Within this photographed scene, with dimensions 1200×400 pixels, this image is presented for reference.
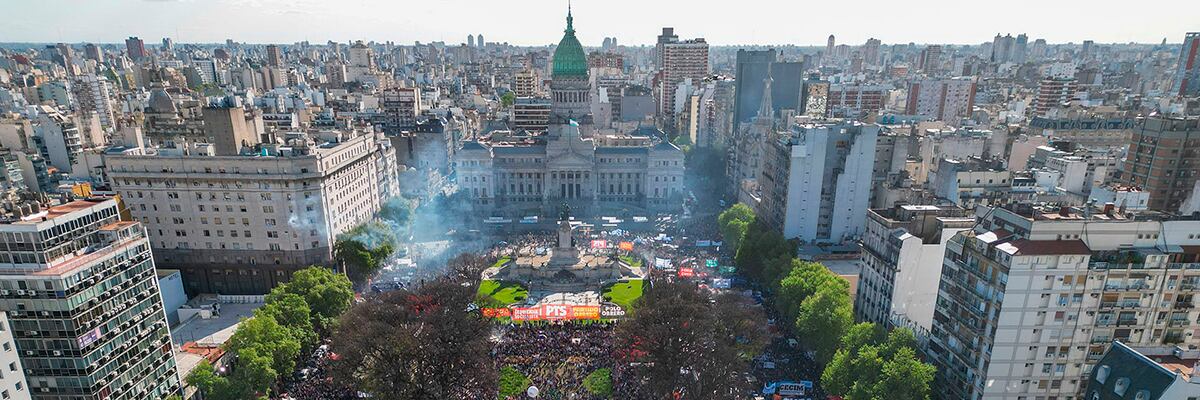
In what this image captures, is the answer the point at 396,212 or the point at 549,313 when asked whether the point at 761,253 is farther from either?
the point at 396,212

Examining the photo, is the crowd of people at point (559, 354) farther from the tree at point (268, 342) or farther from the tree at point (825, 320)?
the tree at point (268, 342)

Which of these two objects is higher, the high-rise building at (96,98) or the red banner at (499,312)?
the high-rise building at (96,98)

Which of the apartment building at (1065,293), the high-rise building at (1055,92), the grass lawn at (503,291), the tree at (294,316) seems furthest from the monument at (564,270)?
the high-rise building at (1055,92)

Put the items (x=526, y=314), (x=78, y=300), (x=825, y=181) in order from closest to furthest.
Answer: (x=78, y=300), (x=526, y=314), (x=825, y=181)

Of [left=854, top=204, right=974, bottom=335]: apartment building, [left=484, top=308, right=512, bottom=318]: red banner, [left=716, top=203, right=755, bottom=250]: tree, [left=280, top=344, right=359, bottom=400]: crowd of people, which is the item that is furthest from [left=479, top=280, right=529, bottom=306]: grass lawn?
[left=854, top=204, right=974, bottom=335]: apartment building

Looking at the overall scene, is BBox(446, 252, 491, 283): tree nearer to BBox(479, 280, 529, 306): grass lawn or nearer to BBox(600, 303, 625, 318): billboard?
BBox(479, 280, 529, 306): grass lawn

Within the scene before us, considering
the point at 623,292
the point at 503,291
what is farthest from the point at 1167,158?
the point at 503,291
